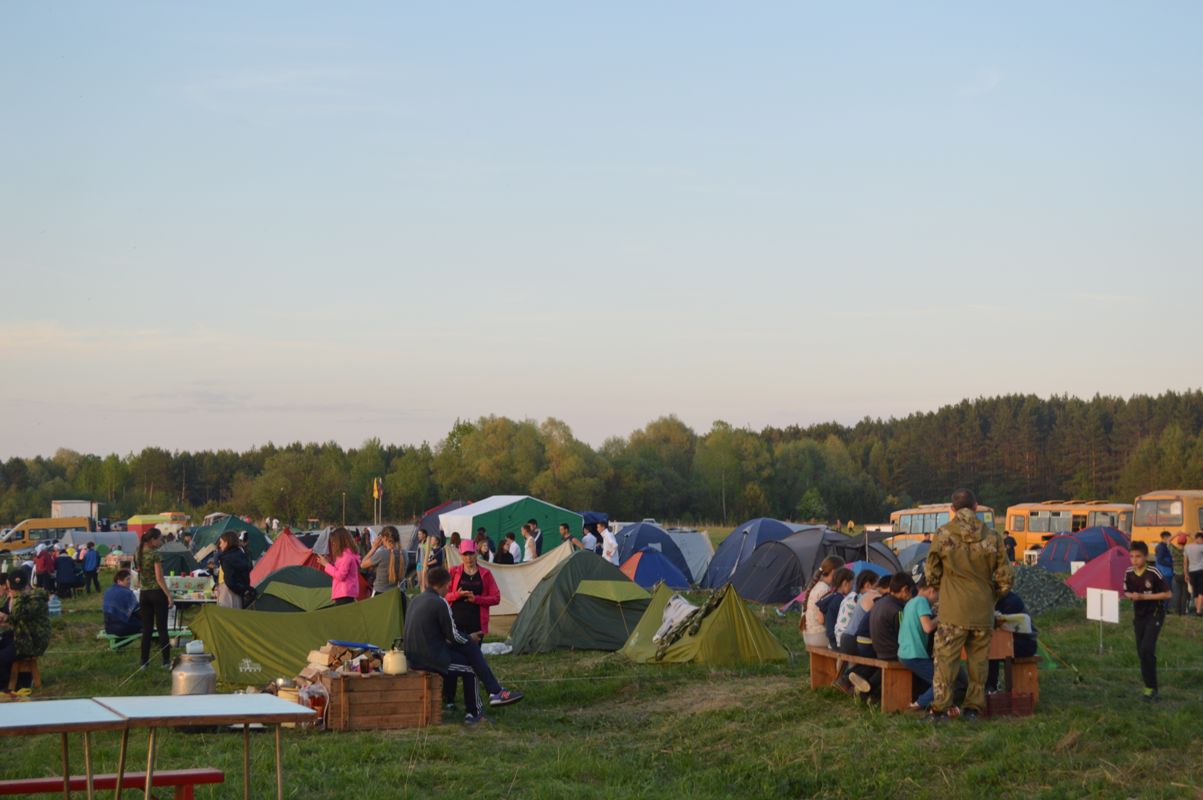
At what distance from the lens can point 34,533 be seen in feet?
146

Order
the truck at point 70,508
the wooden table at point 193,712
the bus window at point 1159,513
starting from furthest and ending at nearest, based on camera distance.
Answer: the truck at point 70,508, the bus window at point 1159,513, the wooden table at point 193,712

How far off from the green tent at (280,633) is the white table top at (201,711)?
6.45 metres

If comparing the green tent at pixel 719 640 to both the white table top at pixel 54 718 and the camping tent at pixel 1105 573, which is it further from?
the camping tent at pixel 1105 573

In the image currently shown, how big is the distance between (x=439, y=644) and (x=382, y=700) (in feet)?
2.21

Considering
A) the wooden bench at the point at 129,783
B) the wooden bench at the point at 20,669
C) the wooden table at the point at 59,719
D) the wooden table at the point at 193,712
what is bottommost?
the wooden bench at the point at 20,669

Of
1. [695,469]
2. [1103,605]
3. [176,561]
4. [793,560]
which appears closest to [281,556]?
[176,561]

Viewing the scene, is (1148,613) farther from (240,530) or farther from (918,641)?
(240,530)

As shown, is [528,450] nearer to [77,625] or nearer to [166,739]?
[77,625]

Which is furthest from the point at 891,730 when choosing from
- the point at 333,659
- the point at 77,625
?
the point at 77,625

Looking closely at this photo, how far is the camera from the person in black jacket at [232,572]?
586 inches

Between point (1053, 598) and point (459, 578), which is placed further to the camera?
point (1053, 598)

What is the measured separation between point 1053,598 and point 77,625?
627 inches

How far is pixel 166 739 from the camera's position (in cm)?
989

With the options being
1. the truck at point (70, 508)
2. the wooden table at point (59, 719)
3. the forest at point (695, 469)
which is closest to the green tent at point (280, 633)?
the wooden table at point (59, 719)
